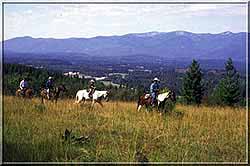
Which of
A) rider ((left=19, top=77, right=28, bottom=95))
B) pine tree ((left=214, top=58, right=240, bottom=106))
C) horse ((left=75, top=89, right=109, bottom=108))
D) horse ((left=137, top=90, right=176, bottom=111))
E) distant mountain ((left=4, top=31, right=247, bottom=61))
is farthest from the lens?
pine tree ((left=214, top=58, right=240, bottom=106))

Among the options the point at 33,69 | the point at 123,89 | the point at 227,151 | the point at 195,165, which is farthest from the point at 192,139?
the point at 123,89

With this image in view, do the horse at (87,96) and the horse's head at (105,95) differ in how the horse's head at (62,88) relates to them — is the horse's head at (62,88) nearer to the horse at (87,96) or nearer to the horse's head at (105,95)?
the horse at (87,96)

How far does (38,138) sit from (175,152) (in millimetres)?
1983

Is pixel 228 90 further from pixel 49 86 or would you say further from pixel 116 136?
pixel 116 136

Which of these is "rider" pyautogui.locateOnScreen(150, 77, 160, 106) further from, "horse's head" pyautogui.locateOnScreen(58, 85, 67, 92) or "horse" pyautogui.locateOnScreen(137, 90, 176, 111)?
"horse's head" pyautogui.locateOnScreen(58, 85, 67, 92)

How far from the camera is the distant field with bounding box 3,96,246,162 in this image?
561 cm

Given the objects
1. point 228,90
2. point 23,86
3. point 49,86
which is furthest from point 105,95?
point 228,90

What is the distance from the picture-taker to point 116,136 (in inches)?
265

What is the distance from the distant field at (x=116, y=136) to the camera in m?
5.61

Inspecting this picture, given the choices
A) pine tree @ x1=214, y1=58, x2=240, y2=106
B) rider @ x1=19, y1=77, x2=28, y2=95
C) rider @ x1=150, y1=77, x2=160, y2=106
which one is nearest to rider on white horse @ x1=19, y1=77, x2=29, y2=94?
rider @ x1=19, y1=77, x2=28, y2=95

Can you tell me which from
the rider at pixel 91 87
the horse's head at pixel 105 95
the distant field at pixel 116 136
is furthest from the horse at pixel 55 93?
the distant field at pixel 116 136

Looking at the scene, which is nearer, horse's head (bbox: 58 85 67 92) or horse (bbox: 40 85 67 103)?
horse (bbox: 40 85 67 103)

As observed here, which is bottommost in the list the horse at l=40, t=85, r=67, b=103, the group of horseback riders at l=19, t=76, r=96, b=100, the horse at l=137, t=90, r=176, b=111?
the horse at l=137, t=90, r=176, b=111

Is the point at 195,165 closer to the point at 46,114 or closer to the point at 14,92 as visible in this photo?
the point at 46,114
